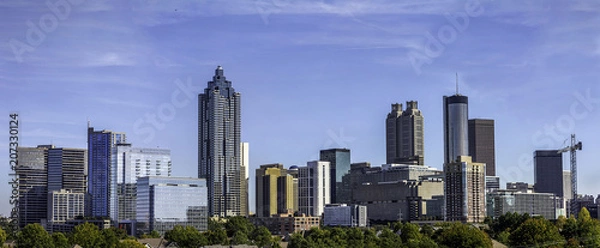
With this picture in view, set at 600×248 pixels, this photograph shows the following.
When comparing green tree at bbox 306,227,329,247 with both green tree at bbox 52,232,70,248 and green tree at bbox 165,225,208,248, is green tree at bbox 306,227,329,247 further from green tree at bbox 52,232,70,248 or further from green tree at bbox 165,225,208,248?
green tree at bbox 52,232,70,248

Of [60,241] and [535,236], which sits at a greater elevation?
[535,236]

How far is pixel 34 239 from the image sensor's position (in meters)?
110

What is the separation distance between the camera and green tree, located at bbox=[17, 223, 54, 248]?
355 ft

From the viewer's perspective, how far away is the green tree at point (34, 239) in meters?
108

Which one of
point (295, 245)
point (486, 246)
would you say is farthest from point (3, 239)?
point (486, 246)

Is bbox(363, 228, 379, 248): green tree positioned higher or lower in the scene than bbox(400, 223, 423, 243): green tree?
lower

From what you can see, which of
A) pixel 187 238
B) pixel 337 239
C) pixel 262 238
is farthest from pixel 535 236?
pixel 262 238

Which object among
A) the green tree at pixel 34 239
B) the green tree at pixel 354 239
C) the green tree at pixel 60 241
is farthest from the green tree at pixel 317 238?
the green tree at pixel 34 239

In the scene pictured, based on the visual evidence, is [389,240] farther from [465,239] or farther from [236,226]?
[236,226]

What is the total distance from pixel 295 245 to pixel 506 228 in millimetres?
56425

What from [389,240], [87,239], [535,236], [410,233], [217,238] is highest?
[535,236]

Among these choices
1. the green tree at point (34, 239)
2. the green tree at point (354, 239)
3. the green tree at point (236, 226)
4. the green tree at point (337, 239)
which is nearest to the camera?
the green tree at point (34, 239)

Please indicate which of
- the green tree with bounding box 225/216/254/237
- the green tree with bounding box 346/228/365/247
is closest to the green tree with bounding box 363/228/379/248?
the green tree with bounding box 346/228/365/247

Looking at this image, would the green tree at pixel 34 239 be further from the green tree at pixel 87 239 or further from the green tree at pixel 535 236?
the green tree at pixel 535 236
